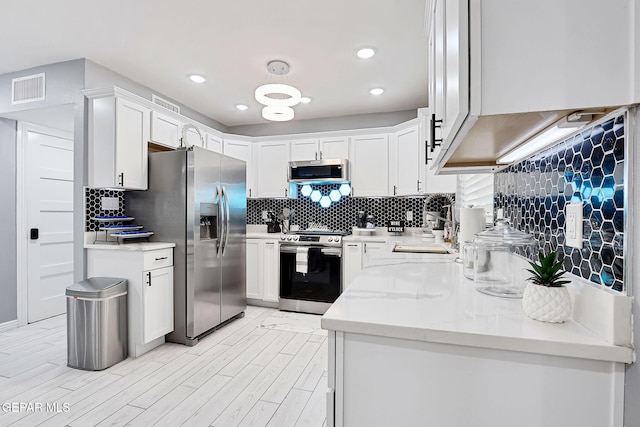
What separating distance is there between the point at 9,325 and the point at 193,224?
7.60 ft

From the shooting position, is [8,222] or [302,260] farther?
[302,260]

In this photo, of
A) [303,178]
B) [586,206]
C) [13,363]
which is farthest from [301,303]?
[586,206]

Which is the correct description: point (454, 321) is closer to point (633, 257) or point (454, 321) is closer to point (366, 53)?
point (633, 257)

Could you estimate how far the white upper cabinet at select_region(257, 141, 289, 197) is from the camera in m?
4.41

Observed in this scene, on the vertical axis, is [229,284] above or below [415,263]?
below

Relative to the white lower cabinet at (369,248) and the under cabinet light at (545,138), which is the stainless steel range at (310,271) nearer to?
the white lower cabinet at (369,248)

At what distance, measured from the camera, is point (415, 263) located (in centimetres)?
178

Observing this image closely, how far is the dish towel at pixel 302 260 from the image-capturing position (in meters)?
3.85

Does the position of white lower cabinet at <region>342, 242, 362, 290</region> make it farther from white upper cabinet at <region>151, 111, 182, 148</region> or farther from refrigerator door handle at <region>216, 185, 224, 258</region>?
white upper cabinet at <region>151, 111, 182, 148</region>

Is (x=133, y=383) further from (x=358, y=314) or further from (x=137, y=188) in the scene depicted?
(x=358, y=314)

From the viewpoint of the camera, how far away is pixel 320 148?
4.26 meters

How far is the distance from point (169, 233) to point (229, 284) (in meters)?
0.87

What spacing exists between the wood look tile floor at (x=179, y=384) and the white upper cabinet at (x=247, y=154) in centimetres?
206

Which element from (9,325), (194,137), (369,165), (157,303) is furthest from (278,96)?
(9,325)
